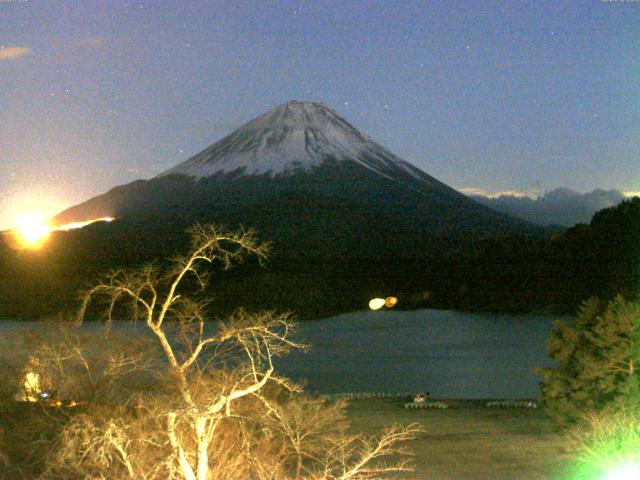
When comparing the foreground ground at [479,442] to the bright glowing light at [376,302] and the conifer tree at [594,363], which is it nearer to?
the conifer tree at [594,363]

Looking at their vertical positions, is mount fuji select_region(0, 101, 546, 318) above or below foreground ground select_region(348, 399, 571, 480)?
above

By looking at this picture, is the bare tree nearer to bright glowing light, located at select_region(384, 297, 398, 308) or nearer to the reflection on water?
the reflection on water

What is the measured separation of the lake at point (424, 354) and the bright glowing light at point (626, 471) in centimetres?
1673

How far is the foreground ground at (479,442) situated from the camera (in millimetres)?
12062

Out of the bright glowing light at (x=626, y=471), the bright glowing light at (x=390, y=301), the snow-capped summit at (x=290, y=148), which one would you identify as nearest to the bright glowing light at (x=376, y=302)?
the bright glowing light at (x=390, y=301)

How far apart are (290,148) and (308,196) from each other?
517 inches

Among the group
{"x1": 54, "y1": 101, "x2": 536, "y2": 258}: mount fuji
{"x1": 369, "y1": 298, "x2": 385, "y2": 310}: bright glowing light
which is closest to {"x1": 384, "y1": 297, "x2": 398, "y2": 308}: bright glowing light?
{"x1": 54, "y1": 101, "x2": 536, "y2": 258}: mount fuji

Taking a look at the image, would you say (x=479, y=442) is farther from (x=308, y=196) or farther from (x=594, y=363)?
(x=308, y=196)

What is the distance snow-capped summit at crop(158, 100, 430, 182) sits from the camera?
287 ft

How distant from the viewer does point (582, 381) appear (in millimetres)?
13109

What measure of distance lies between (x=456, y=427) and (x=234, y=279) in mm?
37043

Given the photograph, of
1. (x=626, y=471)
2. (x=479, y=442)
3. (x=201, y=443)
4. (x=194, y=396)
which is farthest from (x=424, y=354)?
(x=201, y=443)

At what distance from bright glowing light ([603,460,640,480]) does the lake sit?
1673 cm

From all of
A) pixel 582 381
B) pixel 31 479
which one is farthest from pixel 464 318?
pixel 31 479
